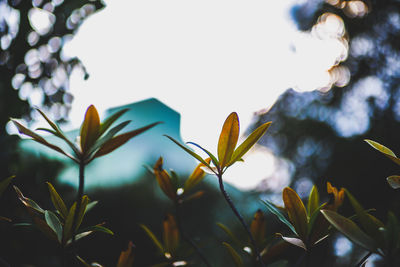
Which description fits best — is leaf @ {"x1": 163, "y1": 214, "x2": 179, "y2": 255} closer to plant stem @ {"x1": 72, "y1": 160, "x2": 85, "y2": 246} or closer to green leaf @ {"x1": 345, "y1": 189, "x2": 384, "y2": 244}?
plant stem @ {"x1": 72, "y1": 160, "x2": 85, "y2": 246}

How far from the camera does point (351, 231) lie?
379 millimetres

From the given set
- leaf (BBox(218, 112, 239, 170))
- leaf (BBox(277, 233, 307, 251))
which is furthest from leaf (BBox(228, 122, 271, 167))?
leaf (BBox(277, 233, 307, 251))

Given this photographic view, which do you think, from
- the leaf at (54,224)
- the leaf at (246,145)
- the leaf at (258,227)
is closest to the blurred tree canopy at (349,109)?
the leaf at (258,227)

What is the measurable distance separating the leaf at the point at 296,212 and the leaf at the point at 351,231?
0.09 m

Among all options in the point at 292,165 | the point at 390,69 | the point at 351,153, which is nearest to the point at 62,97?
the point at 351,153

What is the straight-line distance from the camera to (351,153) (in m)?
2.69

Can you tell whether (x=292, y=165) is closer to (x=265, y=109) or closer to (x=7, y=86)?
(x=265, y=109)

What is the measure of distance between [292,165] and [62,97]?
2.72m

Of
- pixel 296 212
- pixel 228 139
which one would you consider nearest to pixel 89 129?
pixel 228 139

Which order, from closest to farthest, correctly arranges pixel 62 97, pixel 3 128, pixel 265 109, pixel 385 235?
1. pixel 385 235
2. pixel 3 128
3. pixel 62 97
4. pixel 265 109

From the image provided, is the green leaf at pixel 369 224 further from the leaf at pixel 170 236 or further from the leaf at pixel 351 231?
the leaf at pixel 170 236

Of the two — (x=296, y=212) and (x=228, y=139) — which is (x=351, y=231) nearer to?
(x=296, y=212)

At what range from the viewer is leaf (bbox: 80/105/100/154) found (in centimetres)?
47

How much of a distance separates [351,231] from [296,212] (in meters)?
0.10
